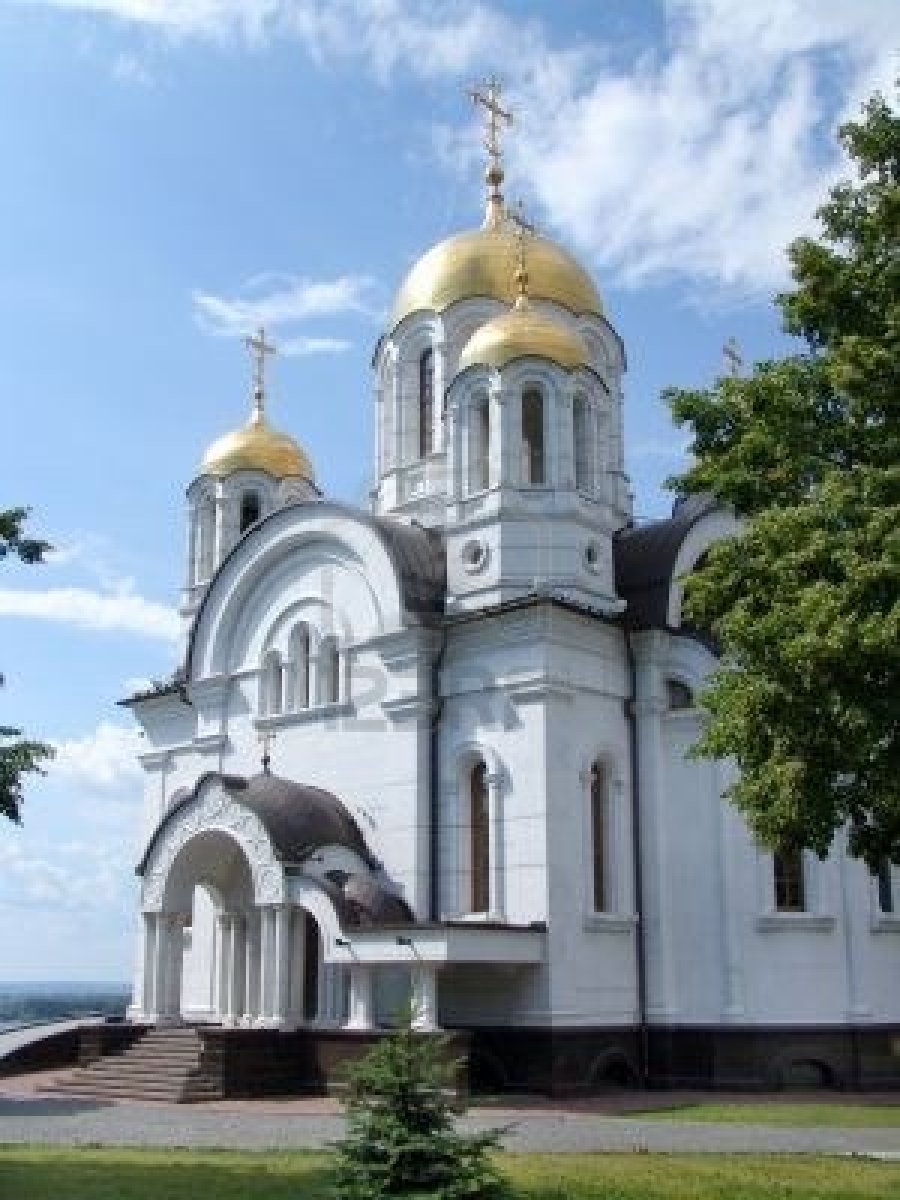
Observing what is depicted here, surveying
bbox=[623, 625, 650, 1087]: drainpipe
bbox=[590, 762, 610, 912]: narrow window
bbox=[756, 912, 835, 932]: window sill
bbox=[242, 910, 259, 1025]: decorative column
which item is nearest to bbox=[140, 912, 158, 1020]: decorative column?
bbox=[242, 910, 259, 1025]: decorative column

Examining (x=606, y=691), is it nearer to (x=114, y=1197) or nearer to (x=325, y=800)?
(x=325, y=800)

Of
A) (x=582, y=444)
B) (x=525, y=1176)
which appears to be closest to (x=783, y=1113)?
(x=525, y=1176)

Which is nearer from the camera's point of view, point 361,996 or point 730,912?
point 361,996

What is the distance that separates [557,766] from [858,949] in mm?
5549

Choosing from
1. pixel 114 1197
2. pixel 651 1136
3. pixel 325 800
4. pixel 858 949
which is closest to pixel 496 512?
pixel 325 800

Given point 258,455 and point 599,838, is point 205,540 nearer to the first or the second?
point 258,455

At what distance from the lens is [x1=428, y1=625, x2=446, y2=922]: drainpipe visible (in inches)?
878

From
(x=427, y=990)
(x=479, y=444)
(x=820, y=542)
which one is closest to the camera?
(x=820, y=542)

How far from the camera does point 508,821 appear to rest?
21.7 meters

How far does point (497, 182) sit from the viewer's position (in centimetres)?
3012

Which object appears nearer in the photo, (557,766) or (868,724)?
(868,724)

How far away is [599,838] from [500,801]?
71.8 inches

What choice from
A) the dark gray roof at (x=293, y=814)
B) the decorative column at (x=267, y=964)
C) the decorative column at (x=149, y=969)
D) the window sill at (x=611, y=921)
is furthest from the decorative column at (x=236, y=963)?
the window sill at (x=611, y=921)

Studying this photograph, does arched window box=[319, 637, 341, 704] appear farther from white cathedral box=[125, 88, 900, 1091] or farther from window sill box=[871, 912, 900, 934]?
window sill box=[871, 912, 900, 934]
